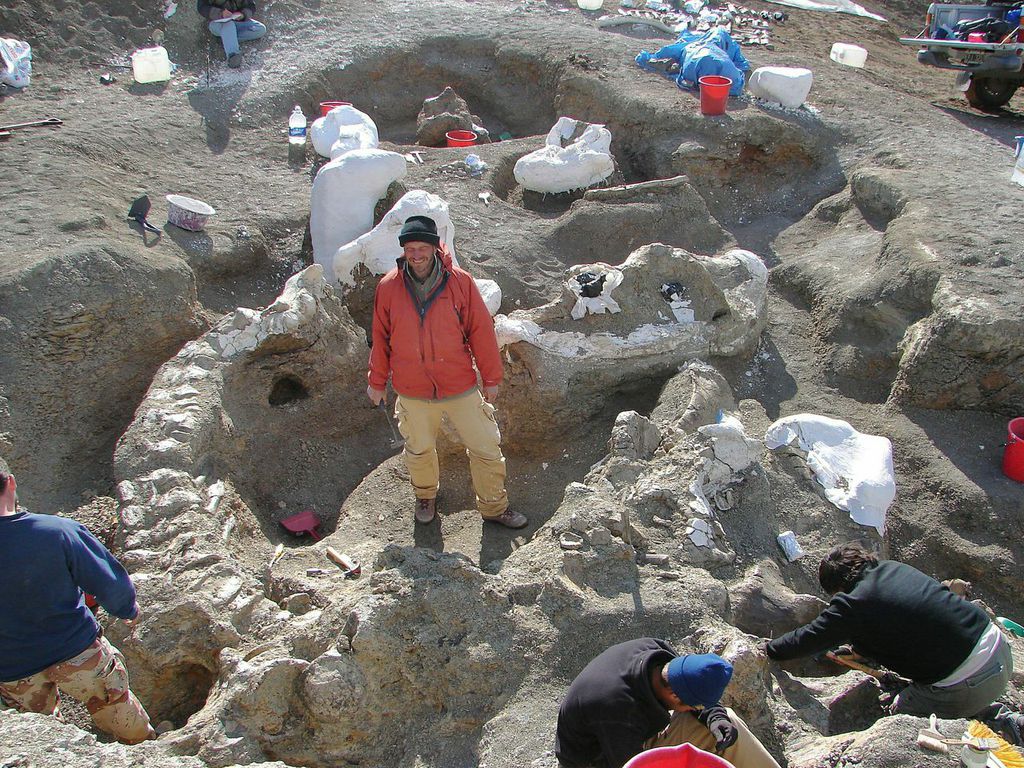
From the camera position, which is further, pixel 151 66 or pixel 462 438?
pixel 151 66

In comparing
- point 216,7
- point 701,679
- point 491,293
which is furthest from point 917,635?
point 216,7

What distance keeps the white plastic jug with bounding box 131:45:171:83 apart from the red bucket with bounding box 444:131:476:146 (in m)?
3.28

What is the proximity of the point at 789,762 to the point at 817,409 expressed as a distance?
10.5ft

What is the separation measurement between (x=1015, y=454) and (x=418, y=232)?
412 cm

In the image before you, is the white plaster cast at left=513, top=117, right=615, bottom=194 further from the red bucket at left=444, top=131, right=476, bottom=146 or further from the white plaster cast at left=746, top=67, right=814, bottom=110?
the white plaster cast at left=746, top=67, right=814, bottom=110

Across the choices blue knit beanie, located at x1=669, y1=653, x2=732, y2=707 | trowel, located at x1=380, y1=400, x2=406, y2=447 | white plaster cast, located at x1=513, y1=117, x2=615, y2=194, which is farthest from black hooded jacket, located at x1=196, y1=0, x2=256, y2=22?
blue knit beanie, located at x1=669, y1=653, x2=732, y2=707

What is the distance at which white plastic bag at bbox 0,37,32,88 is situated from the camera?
7.64 m

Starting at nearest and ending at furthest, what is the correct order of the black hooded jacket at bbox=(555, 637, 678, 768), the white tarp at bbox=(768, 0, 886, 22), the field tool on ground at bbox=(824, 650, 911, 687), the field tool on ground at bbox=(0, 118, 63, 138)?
1. the black hooded jacket at bbox=(555, 637, 678, 768)
2. the field tool on ground at bbox=(824, 650, 911, 687)
3. the field tool on ground at bbox=(0, 118, 63, 138)
4. the white tarp at bbox=(768, 0, 886, 22)

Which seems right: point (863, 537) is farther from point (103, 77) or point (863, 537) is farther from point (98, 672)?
point (103, 77)

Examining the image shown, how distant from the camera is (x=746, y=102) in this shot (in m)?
8.60

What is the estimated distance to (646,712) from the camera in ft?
7.93

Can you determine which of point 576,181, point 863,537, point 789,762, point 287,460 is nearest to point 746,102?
point 576,181

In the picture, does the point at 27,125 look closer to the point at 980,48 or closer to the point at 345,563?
the point at 345,563

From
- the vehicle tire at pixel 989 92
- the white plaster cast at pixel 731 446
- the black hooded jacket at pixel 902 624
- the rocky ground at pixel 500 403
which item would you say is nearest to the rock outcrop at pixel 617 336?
the rocky ground at pixel 500 403
